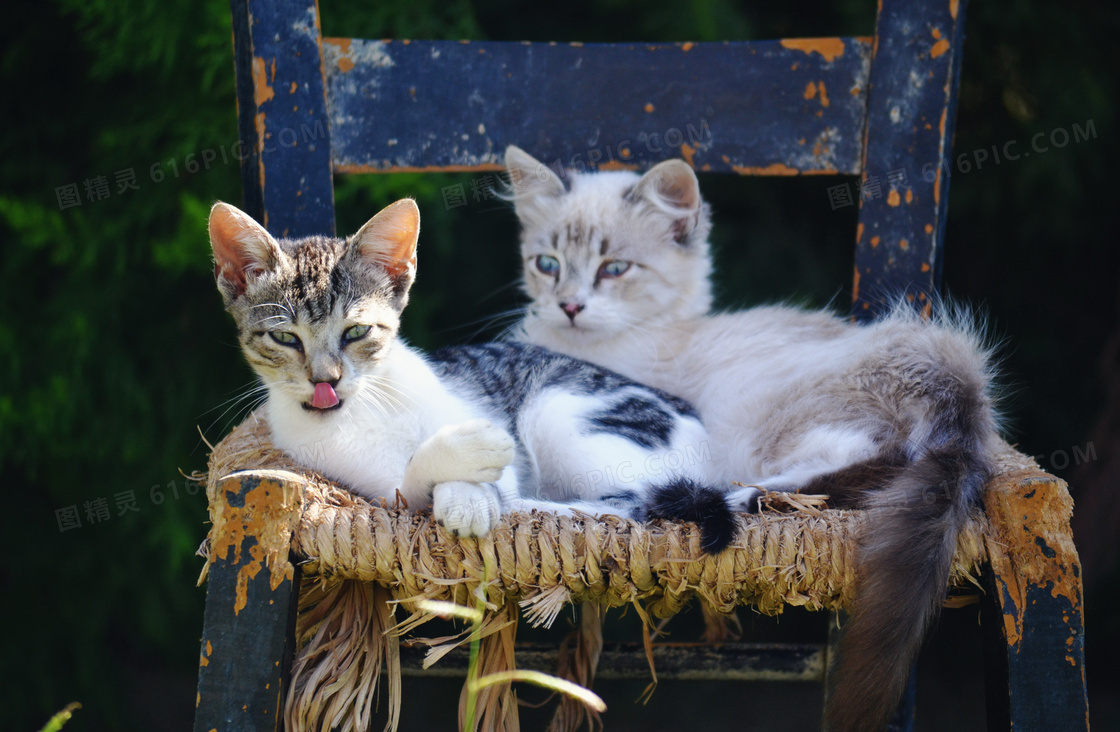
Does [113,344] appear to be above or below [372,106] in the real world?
below

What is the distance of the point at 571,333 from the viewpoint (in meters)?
1.74

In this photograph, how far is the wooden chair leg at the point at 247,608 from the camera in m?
0.95

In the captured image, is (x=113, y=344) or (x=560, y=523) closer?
(x=560, y=523)

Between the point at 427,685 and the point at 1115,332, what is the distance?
2.13 meters

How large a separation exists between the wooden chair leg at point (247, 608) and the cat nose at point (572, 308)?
82cm

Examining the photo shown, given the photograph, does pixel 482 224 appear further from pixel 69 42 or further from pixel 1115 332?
pixel 1115 332

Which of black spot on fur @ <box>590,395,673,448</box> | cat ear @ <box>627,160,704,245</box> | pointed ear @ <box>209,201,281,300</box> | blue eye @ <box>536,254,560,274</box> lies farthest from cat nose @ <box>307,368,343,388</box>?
cat ear @ <box>627,160,704,245</box>

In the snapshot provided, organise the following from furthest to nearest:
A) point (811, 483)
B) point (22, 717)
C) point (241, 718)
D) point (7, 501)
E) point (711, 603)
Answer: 1. point (7, 501)
2. point (22, 717)
3. point (811, 483)
4. point (711, 603)
5. point (241, 718)

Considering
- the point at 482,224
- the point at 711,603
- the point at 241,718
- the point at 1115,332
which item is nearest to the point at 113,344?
the point at 482,224

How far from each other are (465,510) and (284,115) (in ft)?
2.96

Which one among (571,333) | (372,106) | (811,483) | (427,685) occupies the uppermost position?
(372,106)

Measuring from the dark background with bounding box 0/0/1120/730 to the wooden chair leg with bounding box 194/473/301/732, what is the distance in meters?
1.17

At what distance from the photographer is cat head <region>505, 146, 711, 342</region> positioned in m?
1.70

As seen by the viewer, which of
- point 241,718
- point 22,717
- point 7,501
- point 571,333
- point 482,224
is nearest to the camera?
point 241,718
